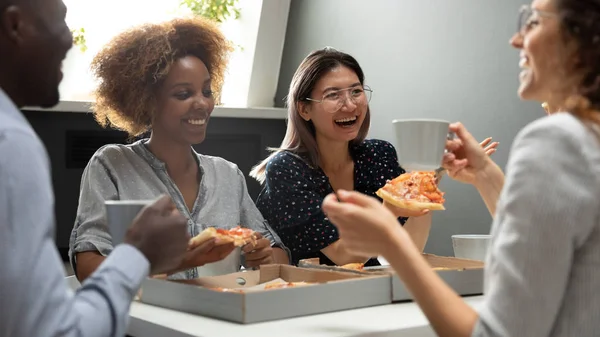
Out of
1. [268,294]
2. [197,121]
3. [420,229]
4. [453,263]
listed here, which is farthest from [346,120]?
[268,294]

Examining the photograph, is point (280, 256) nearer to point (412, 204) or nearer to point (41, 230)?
point (412, 204)

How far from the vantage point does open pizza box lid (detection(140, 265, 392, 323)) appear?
1.72m

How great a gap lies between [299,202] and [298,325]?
1333 mm

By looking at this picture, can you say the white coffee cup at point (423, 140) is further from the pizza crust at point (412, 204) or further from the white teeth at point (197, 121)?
the white teeth at point (197, 121)

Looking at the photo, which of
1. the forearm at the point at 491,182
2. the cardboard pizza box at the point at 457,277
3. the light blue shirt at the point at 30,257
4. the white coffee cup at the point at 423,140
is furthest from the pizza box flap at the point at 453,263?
the light blue shirt at the point at 30,257

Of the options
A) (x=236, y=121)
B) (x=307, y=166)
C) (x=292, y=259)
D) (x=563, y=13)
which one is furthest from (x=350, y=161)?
(x=563, y=13)

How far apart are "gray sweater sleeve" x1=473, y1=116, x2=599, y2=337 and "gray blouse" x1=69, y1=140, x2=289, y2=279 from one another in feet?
4.73

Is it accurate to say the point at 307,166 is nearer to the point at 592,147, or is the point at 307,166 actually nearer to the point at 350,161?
the point at 350,161

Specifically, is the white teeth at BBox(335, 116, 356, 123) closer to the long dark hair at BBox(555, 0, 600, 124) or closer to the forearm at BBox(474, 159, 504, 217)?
the forearm at BBox(474, 159, 504, 217)

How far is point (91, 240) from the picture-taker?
247 cm

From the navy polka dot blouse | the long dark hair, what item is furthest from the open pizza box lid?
the navy polka dot blouse

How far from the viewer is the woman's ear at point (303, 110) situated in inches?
128

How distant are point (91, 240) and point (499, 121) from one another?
1.90m

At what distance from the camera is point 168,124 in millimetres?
2771
